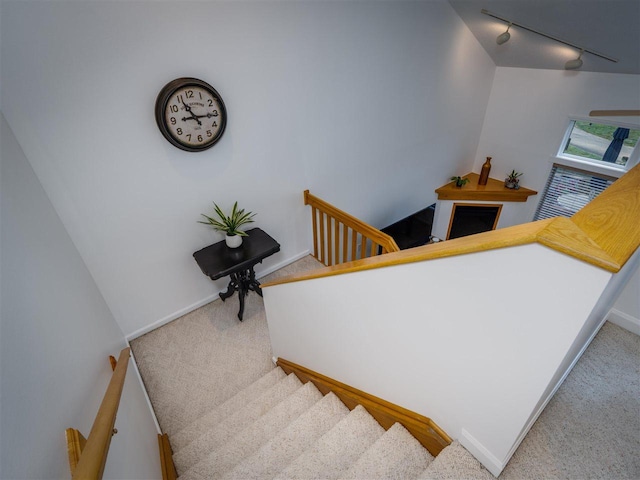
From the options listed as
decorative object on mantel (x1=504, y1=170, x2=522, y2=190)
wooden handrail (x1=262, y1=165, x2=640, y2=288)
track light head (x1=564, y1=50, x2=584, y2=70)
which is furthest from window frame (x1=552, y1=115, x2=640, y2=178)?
wooden handrail (x1=262, y1=165, x2=640, y2=288)

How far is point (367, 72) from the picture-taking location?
320 cm

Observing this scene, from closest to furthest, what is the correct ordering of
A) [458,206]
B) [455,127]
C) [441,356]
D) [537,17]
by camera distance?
[441,356] → [537,17] → [455,127] → [458,206]

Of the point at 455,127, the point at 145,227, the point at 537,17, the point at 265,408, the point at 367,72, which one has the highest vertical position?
the point at 537,17

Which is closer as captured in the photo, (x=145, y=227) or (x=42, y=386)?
(x=42, y=386)

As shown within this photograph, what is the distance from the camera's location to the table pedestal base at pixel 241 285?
2.91 meters

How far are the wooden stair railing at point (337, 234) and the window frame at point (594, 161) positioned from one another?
124 inches

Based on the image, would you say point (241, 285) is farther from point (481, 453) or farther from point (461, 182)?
point (461, 182)

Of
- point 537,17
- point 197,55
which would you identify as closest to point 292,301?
point 197,55

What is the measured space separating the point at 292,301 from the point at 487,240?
1299 mm

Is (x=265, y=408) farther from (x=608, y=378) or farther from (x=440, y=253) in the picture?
(x=608, y=378)

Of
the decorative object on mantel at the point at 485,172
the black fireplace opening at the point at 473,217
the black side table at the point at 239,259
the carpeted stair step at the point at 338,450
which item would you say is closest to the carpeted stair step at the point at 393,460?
the carpeted stair step at the point at 338,450

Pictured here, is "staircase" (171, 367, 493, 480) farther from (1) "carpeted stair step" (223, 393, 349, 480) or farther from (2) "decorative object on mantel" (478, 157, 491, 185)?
(2) "decorative object on mantel" (478, 157, 491, 185)

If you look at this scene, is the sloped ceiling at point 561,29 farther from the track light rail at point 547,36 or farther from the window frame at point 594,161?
the window frame at point 594,161

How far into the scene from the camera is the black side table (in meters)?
2.55
